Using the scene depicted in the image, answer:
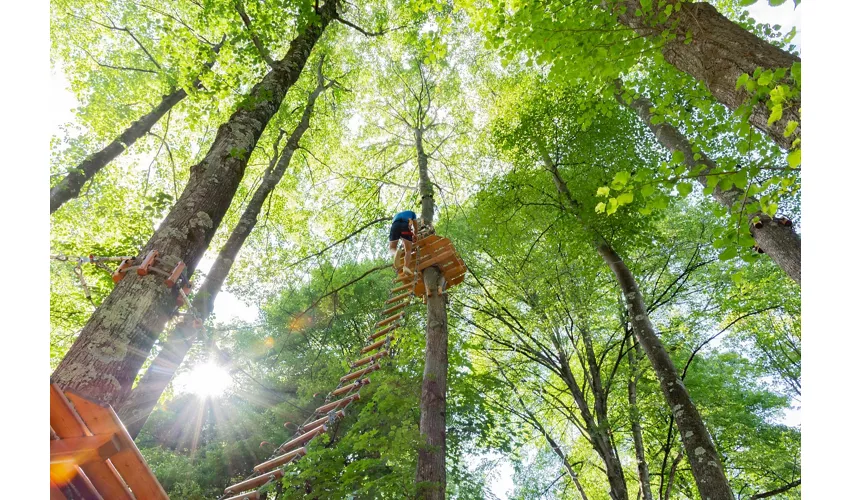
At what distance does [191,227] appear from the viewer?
3.18m

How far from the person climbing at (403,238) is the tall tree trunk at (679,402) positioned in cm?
309

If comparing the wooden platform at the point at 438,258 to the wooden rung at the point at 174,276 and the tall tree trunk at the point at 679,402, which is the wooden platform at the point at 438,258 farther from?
the wooden rung at the point at 174,276

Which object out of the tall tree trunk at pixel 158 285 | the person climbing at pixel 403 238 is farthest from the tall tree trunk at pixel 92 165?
the person climbing at pixel 403 238

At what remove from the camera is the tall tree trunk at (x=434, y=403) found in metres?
4.21

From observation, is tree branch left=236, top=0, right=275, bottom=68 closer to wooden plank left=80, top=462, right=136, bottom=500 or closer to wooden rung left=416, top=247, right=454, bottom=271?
wooden rung left=416, top=247, right=454, bottom=271

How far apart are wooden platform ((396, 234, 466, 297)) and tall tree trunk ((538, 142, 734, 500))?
2723 mm

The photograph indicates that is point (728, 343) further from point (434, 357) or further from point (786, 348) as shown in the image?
point (434, 357)

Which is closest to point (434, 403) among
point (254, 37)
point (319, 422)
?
point (319, 422)

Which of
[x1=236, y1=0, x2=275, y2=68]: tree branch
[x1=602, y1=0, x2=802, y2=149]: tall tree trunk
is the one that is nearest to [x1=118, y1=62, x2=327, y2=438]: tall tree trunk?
[x1=236, y1=0, x2=275, y2=68]: tree branch

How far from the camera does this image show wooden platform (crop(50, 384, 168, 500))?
134 cm

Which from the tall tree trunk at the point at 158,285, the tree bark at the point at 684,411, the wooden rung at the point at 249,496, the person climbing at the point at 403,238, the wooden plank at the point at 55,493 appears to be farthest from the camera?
the person climbing at the point at 403,238

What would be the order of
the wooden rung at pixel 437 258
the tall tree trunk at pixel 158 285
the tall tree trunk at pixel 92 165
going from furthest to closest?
the tall tree trunk at pixel 92 165 → the wooden rung at pixel 437 258 → the tall tree trunk at pixel 158 285

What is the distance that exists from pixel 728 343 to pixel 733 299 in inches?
279

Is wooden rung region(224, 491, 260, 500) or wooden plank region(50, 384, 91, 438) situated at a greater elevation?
wooden rung region(224, 491, 260, 500)
